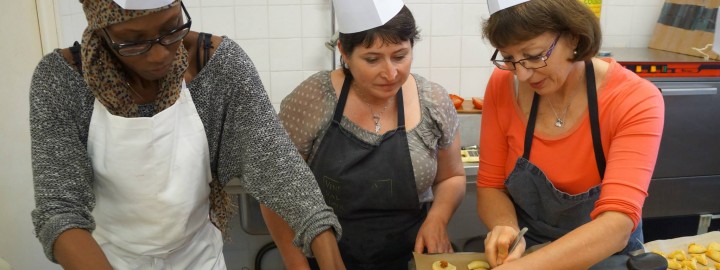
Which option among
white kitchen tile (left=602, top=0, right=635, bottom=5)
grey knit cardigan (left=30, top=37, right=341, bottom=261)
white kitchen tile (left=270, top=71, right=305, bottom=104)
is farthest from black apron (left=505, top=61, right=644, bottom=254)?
white kitchen tile (left=602, top=0, right=635, bottom=5)

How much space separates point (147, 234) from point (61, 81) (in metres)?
0.32

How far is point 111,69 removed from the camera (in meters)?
0.99

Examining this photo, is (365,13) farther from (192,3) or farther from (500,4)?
(192,3)

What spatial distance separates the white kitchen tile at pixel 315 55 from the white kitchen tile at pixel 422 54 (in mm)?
389

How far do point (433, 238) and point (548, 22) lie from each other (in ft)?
2.03

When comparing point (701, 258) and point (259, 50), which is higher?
point (259, 50)

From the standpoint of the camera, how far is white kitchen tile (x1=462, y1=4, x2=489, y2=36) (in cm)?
259

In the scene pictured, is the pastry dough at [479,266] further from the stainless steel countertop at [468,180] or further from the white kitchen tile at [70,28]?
the white kitchen tile at [70,28]

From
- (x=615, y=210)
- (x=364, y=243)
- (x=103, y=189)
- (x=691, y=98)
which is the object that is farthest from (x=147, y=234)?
(x=691, y=98)

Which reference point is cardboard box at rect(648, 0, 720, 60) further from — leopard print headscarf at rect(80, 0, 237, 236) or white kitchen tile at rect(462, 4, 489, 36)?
leopard print headscarf at rect(80, 0, 237, 236)

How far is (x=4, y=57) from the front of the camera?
1.79 metres

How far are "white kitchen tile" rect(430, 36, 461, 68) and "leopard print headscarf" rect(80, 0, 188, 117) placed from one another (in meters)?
1.72

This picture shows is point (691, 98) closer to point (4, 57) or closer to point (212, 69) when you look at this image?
point (212, 69)

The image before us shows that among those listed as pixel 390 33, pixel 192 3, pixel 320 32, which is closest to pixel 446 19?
pixel 320 32
